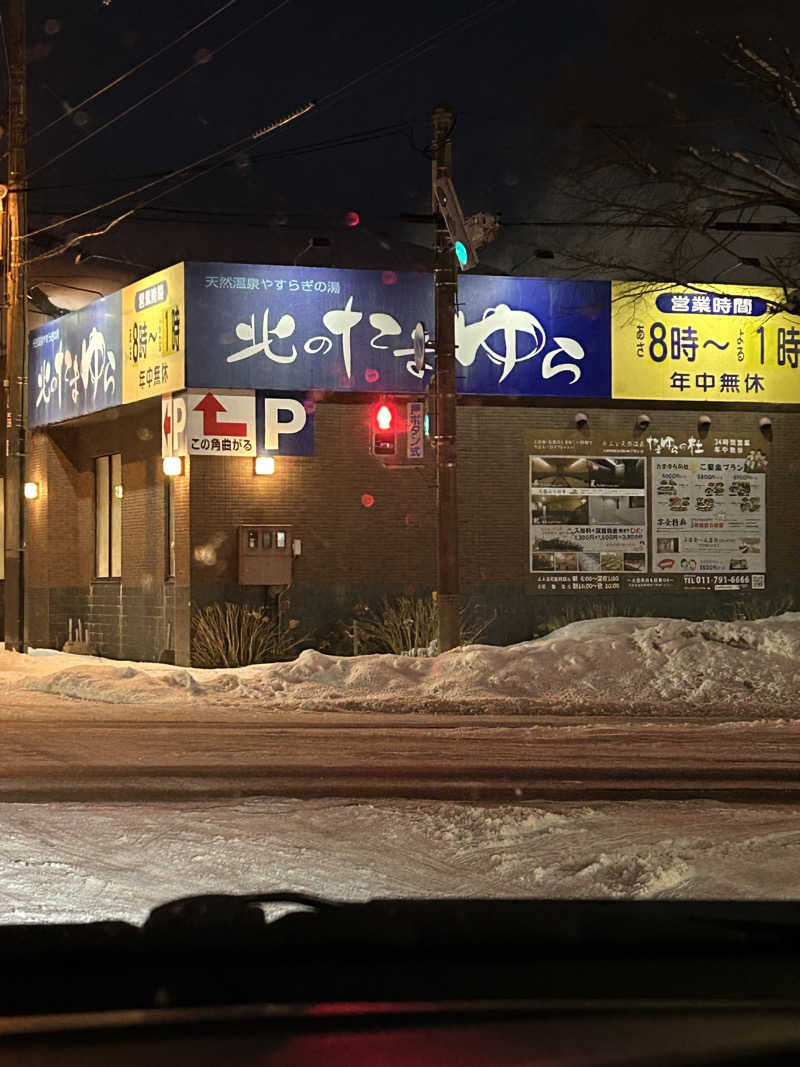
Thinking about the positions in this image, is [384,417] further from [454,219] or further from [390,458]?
[454,219]

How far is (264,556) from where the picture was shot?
Result: 77.6 ft

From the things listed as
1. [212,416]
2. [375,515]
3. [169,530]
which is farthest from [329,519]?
[169,530]

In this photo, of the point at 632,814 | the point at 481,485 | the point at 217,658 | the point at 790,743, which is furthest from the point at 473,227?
the point at 632,814

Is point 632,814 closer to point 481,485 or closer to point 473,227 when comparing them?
point 473,227

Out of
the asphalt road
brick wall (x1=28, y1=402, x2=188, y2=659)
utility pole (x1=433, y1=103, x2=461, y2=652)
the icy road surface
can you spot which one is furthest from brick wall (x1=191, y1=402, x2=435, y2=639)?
the icy road surface

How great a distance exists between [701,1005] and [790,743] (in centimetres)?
1198

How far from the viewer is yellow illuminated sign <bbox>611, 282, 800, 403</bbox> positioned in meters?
25.4

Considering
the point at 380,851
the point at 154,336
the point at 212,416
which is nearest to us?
the point at 380,851

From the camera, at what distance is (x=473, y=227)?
2055 cm

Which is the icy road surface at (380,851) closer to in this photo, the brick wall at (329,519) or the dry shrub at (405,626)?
the dry shrub at (405,626)

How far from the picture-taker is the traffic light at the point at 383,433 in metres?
22.5

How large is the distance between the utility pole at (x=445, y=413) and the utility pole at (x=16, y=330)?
8285 mm

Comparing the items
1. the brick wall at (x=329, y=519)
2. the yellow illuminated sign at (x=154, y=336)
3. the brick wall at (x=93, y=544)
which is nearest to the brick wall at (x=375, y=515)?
the brick wall at (x=329, y=519)

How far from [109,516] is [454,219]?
11.6m
